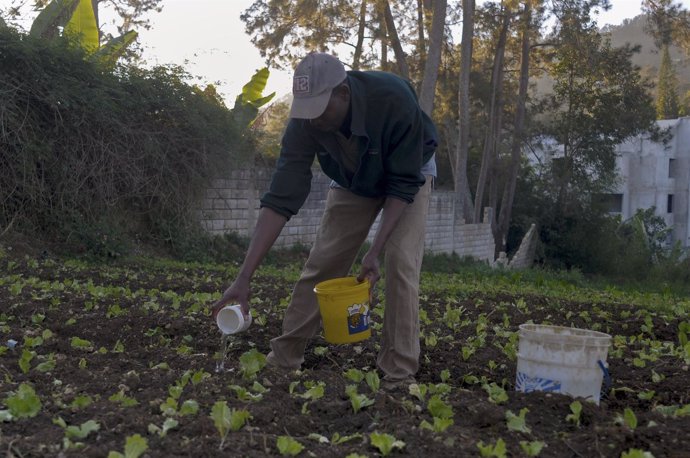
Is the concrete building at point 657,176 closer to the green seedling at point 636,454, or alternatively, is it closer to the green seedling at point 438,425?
the green seedling at point 438,425

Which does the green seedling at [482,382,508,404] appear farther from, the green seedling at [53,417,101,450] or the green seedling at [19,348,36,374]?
the green seedling at [19,348,36,374]

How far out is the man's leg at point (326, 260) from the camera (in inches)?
186

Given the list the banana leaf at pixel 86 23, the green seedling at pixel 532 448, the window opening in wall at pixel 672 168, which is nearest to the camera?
the green seedling at pixel 532 448

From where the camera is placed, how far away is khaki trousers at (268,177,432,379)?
4480 mm

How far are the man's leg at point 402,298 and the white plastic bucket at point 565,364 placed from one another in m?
0.70

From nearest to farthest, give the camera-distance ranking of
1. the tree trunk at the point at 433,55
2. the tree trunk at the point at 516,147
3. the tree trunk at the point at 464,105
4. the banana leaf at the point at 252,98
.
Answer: the banana leaf at the point at 252,98, the tree trunk at the point at 433,55, the tree trunk at the point at 464,105, the tree trunk at the point at 516,147

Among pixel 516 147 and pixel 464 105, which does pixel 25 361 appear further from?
pixel 516 147

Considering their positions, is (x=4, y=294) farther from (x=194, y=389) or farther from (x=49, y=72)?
(x=49, y=72)

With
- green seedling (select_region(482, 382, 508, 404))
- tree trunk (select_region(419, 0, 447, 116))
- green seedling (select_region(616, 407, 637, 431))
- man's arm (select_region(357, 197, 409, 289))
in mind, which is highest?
tree trunk (select_region(419, 0, 447, 116))

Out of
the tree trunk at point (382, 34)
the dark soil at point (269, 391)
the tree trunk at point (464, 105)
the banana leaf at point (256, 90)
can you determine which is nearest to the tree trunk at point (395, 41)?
the tree trunk at point (382, 34)

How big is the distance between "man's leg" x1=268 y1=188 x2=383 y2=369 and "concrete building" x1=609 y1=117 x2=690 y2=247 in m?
44.1

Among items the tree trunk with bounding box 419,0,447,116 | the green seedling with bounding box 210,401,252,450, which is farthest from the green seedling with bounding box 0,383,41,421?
the tree trunk with bounding box 419,0,447,116

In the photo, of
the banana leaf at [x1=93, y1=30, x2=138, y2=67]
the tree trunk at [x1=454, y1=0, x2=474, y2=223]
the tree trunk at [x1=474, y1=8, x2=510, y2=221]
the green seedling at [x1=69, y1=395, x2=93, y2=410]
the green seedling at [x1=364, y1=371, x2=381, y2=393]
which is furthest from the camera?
the tree trunk at [x1=474, y1=8, x2=510, y2=221]

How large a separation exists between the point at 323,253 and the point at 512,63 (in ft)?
106
